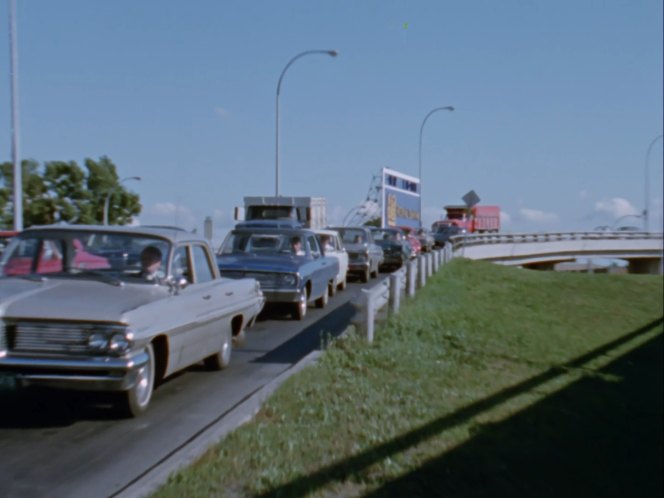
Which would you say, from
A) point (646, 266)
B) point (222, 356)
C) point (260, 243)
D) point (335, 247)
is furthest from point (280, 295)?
point (646, 266)

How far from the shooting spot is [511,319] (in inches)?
754

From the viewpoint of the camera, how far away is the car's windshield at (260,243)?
1662 centimetres

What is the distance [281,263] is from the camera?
15758mm

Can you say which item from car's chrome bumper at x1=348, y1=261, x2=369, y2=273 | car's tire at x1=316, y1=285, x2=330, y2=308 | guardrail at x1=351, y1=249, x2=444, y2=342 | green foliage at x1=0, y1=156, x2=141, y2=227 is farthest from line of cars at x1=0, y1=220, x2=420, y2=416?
green foliage at x1=0, y1=156, x2=141, y2=227

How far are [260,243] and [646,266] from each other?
54571mm

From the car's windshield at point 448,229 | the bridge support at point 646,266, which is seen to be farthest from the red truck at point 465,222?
the bridge support at point 646,266

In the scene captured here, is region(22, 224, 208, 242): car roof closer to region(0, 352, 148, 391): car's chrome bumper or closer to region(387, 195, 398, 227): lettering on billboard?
region(0, 352, 148, 391): car's chrome bumper

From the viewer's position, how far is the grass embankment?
246 inches

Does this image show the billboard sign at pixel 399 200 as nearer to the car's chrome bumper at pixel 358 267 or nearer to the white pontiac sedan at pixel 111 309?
the car's chrome bumper at pixel 358 267

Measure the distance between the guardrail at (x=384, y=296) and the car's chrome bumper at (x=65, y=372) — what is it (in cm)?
→ 511

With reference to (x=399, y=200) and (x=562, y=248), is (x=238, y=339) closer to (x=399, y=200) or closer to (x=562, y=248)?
(x=399, y=200)

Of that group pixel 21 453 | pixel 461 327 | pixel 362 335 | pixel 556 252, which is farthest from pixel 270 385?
pixel 556 252

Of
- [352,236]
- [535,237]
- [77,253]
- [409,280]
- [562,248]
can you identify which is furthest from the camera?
[562,248]

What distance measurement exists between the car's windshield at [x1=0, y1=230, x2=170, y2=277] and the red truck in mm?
47294
